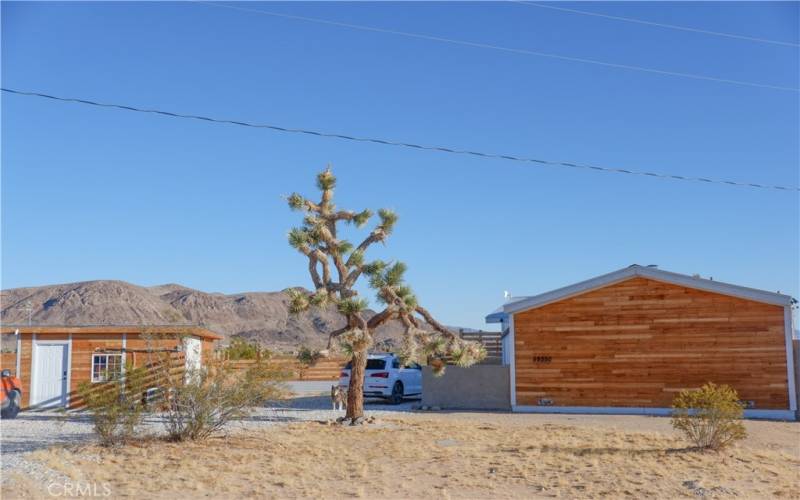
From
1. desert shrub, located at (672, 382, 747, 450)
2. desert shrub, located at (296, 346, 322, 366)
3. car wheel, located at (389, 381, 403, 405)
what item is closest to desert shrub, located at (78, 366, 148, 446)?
desert shrub, located at (296, 346, 322, 366)

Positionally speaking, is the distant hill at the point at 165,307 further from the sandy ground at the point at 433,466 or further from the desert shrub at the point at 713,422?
the desert shrub at the point at 713,422

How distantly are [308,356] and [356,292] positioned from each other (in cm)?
182

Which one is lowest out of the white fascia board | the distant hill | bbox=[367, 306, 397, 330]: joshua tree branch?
bbox=[367, 306, 397, 330]: joshua tree branch

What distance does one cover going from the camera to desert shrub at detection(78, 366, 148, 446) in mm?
13531

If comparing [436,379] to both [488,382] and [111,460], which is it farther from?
[111,460]

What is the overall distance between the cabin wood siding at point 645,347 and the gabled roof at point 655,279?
0.17 meters

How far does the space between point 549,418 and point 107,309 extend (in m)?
81.0

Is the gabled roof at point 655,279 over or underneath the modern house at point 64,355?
over

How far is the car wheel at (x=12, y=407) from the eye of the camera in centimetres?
2070

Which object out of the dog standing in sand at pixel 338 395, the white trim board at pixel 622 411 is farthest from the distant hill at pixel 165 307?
the white trim board at pixel 622 411

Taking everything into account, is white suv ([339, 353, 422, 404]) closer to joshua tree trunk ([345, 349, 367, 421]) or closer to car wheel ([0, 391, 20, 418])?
joshua tree trunk ([345, 349, 367, 421])

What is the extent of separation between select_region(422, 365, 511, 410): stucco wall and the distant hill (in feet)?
196

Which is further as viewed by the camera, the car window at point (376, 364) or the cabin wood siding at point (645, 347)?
the car window at point (376, 364)

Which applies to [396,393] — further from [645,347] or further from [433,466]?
[433,466]
